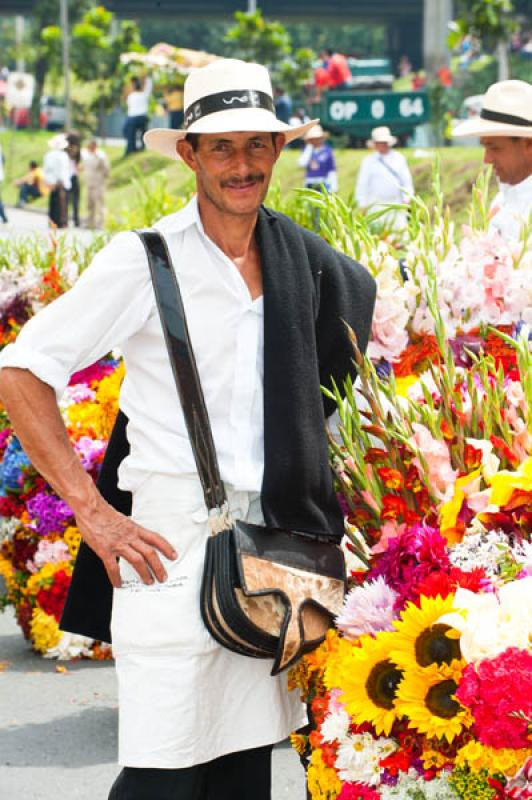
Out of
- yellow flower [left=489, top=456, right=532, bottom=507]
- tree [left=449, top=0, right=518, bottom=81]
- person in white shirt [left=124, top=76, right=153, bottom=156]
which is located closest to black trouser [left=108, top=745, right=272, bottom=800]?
yellow flower [left=489, top=456, right=532, bottom=507]

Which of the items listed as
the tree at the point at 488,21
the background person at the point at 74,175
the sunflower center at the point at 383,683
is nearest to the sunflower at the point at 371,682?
the sunflower center at the point at 383,683

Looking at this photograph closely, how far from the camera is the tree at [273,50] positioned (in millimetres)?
36844

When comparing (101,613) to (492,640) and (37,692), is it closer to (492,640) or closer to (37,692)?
(492,640)

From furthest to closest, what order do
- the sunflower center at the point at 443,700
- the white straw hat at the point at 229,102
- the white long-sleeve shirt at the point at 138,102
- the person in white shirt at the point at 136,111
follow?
the person in white shirt at the point at 136,111 < the white long-sleeve shirt at the point at 138,102 < the white straw hat at the point at 229,102 < the sunflower center at the point at 443,700

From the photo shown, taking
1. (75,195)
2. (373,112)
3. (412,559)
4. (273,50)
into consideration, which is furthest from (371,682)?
(273,50)

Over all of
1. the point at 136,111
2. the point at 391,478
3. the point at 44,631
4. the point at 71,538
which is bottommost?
the point at 136,111

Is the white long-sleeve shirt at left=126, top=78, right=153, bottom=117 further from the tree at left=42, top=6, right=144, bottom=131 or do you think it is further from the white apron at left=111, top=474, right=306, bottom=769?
the white apron at left=111, top=474, right=306, bottom=769

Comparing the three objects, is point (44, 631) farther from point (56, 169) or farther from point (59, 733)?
point (56, 169)

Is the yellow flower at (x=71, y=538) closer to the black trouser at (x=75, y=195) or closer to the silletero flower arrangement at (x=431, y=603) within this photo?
the silletero flower arrangement at (x=431, y=603)

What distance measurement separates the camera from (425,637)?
3.15 meters

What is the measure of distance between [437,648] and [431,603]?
85 mm

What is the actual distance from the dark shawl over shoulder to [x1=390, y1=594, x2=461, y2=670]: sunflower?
0.38 metres

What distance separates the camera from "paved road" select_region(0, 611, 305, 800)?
5.00 metres

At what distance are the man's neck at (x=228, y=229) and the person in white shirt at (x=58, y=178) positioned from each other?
899 inches
